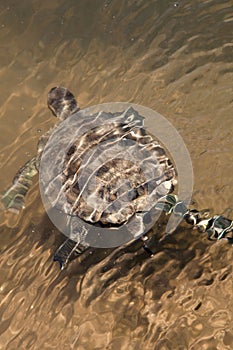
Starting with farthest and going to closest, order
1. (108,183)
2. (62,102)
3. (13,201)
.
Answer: (62,102) < (13,201) < (108,183)

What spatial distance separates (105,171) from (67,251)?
0.59 m

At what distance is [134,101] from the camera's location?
3.80 m

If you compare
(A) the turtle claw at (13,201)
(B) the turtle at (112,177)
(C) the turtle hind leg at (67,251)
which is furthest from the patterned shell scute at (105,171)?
(A) the turtle claw at (13,201)

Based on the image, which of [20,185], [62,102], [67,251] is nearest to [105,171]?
[67,251]

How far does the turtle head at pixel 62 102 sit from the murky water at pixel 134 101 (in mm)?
160

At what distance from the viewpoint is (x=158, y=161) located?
3.09m

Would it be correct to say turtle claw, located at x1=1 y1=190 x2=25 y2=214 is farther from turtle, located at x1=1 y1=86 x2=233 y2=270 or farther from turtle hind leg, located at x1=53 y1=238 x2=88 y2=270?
turtle hind leg, located at x1=53 y1=238 x2=88 y2=270

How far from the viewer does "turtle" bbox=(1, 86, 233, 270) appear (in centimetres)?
287

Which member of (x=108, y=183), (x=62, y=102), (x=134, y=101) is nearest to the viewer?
(x=108, y=183)

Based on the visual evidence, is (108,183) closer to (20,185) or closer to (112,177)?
(112,177)

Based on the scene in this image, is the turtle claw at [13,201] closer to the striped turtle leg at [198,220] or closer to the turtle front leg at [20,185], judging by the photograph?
the turtle front leg at [20,185]

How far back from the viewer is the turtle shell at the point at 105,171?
286 centimetres

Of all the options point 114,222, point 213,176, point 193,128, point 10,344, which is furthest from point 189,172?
point 10,344

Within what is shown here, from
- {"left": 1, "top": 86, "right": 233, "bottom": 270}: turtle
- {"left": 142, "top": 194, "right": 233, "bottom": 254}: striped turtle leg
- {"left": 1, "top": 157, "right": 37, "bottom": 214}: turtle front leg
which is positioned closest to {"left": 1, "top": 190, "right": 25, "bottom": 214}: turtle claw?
{"left": 1, "top": 157, "right": 37, "bottom": 214}: turtle front leg
